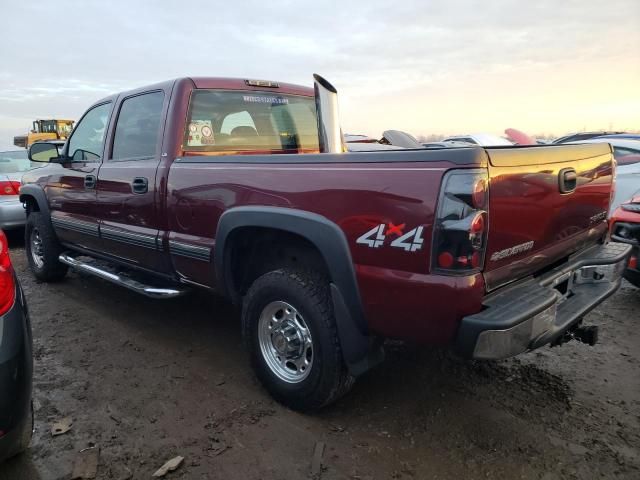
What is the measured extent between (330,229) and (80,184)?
3.08 meters

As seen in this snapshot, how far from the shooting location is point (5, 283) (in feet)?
6.89

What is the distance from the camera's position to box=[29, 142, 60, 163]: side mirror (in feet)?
16.1

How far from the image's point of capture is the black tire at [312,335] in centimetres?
255

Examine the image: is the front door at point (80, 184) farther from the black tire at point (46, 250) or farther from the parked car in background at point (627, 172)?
the parked car in background at point (627, 172)

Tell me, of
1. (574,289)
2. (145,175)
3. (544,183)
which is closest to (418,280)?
(544,183)

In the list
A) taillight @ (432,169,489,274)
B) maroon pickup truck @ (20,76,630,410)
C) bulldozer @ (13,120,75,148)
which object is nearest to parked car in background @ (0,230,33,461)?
maroon pickup truck @ (20,76,630,410)

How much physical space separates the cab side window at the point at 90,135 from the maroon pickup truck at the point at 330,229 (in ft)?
0.27

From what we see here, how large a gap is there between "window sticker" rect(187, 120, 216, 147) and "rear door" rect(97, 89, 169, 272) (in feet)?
0.74

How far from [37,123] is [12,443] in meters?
28.6

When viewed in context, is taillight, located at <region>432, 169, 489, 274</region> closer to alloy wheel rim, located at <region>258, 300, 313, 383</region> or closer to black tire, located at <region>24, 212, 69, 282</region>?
alloy wheel rim, located at <region>258, 300, 313, 383</region>

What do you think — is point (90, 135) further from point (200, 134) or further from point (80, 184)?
point (200, 134)

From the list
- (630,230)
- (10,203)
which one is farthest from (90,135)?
(630,230)

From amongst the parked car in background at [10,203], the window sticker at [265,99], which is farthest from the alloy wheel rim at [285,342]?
the parked car in background at [10,203]

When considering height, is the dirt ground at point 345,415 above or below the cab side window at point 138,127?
below
